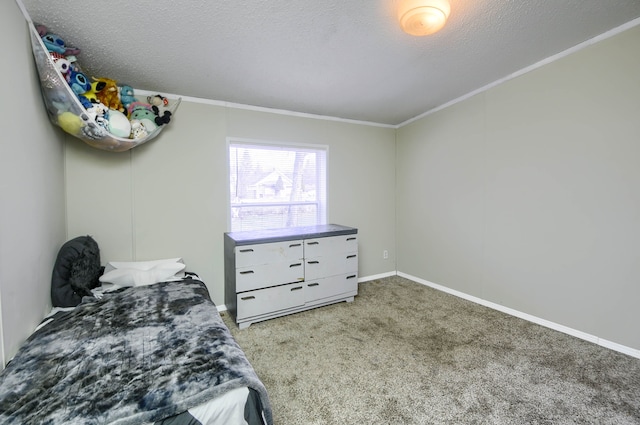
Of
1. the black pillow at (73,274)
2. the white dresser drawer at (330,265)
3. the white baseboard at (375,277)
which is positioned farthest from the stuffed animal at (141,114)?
the white baseboard at (375,277)

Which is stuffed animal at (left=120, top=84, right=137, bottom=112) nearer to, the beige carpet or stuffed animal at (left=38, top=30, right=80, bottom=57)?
stuffed animal at (left=38, top=30, right=80, bottom=57)

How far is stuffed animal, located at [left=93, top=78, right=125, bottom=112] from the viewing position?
220 cm

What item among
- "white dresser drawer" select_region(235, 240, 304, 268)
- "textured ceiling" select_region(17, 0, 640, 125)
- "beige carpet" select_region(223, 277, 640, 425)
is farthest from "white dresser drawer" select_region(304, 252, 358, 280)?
"textured ceiling" select_region(17, 0, 640, 125)

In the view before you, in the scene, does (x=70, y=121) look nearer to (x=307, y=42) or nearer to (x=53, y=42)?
(x=53, y=42)

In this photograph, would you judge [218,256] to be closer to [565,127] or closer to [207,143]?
[207,143]

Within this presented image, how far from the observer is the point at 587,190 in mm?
2166

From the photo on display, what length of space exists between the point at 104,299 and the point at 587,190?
150 inches

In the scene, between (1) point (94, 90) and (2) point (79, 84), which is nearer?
(2) point (79, 84)

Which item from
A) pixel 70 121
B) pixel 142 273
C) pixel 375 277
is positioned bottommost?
pixel 375 277

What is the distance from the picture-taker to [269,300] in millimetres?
2682

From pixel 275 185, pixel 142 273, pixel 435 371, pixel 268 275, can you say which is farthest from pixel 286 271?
pixel 435 371

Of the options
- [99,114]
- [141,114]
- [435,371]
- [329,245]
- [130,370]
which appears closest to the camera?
[130,370]

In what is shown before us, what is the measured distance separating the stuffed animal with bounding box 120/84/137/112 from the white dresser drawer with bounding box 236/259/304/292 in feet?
5.91

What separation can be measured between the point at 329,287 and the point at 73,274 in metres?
2.20
